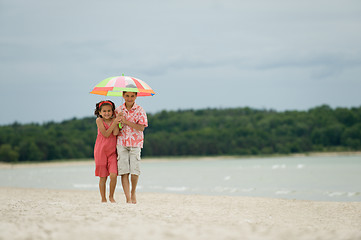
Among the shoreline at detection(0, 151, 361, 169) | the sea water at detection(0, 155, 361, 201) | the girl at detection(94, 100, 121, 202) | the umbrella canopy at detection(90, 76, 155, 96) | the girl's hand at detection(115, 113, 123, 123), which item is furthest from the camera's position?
the shoreline at detection(0, 151, 361, 169)

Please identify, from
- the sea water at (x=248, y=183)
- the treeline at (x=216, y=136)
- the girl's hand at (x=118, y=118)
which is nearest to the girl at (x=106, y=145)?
the girl's hand at (x=118, y=118)

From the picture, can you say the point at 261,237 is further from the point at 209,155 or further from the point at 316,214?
the point at 209,155

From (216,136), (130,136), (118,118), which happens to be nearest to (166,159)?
(216,136)

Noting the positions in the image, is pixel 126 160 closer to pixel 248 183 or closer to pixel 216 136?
pixel 248 183

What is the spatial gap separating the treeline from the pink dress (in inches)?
2444

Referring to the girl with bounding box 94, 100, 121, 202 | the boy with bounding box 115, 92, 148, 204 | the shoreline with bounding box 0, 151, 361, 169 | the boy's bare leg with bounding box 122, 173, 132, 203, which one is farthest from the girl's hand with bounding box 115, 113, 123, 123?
the shoreline with bounding box 0, 151, 361, 169

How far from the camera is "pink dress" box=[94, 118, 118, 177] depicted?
23.9 feet

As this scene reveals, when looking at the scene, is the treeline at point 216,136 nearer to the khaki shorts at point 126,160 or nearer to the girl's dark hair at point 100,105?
the girl's dark hair at point 100,105

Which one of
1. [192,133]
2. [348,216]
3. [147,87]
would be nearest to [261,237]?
[147,87]

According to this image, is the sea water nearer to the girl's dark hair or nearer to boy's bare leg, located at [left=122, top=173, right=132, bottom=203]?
boy's bare leg, located at [left=122, top=173, right=132, bottom=203]

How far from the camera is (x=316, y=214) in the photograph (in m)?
8.87

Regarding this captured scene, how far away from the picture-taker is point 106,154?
734 cm

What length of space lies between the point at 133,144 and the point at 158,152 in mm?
76802

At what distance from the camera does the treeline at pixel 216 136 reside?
237 ft
